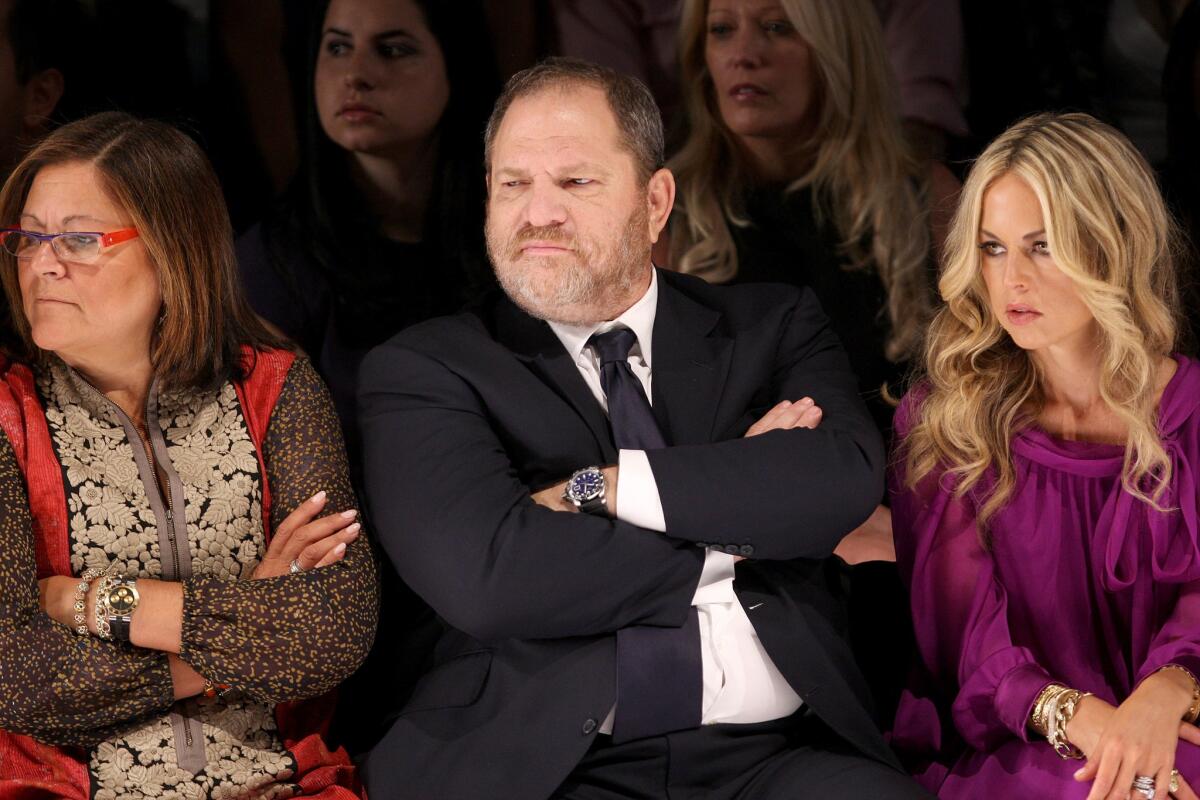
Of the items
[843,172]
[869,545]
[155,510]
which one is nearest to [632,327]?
[869,545]

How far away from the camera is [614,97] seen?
324cm

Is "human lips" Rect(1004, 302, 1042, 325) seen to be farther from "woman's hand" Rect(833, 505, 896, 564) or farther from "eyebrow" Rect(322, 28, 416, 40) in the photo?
"eyebrow" Rect(322, 28, 416, 40)

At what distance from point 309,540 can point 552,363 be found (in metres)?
0.67

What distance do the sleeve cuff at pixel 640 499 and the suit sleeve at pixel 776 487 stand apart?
0.6 inches

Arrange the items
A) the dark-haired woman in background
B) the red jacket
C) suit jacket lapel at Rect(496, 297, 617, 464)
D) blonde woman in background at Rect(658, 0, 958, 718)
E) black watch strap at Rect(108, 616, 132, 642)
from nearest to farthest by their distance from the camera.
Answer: black watch strap at Rect(108, 616, 132, 642) < the red jacket < suit jacket lapel at Rect(496, 297, 617, 464) < the dark-haired woman in background < blonde woman in background at Rect(658, 0, 958, 718)

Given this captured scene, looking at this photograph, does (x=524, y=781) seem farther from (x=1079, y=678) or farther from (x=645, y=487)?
(x=1079, y=678)

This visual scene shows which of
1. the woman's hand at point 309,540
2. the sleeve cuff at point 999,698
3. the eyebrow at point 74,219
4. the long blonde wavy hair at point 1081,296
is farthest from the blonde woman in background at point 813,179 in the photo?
the eyebrow at point 74,219

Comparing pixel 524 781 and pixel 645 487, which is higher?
pixel 645 487

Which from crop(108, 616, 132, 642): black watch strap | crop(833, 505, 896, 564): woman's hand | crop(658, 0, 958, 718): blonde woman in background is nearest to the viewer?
crop(108, 616, 132, 642): black watch strap

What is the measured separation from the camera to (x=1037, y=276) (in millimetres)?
3020

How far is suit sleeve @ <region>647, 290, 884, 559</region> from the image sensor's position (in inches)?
112

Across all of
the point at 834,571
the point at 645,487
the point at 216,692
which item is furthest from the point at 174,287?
the point at 834,571

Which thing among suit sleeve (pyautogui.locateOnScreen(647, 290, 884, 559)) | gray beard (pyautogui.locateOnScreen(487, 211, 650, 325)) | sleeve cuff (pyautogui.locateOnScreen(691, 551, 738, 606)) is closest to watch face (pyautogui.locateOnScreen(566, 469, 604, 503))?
suit sleeve (pyautogui.locateOnScreen(647, 290, 884, 559))

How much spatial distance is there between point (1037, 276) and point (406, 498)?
4.60 ft
